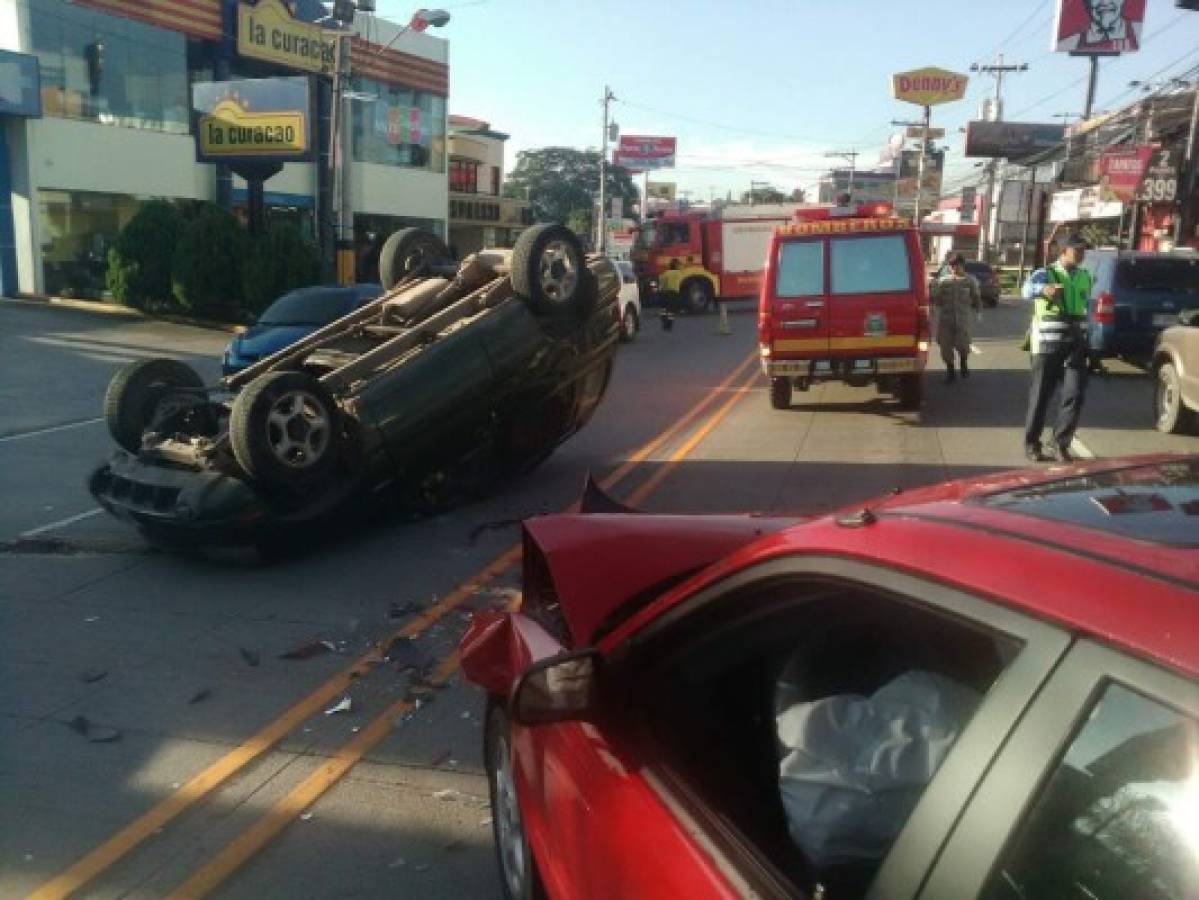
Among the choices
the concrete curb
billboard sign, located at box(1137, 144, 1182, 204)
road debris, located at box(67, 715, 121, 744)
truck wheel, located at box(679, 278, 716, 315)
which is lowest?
road debris, located at box(67, 715, 121, 744)

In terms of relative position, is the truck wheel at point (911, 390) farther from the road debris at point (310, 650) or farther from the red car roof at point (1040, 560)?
the red car roof at point (1040, 560)

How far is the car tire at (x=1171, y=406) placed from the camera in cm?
1098

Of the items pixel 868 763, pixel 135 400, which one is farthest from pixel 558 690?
pixel 135 400

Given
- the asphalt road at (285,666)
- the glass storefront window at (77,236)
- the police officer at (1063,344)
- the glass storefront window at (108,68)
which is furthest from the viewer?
the glass storefront window at (77,236)

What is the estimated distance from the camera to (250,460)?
6.59 m

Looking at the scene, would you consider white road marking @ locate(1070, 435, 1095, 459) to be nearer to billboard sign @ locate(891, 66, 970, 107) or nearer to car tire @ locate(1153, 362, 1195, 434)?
car tire @ locate(1153, 362, 1195, 434)

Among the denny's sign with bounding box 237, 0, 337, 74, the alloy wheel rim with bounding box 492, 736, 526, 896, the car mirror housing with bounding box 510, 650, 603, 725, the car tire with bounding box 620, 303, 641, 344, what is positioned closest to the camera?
the car mirror housing with bounding box 510, 650, 603, 725

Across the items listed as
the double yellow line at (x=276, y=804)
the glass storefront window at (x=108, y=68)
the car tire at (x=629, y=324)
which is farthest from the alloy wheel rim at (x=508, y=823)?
the glass storefront window at (x=108, y=68)

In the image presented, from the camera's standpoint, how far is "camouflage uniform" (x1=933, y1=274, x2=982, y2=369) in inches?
588

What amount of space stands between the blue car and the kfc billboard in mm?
46491

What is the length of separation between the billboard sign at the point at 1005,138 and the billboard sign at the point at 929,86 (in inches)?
103

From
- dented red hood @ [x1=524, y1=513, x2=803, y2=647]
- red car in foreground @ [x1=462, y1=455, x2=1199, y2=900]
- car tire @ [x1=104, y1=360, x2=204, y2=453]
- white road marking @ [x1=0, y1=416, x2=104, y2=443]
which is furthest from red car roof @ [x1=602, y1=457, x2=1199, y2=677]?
white road marking @ [x1=0, y1=416, x2=104, y2=443]

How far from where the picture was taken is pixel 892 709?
190 cm

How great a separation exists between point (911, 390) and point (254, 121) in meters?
18.9
